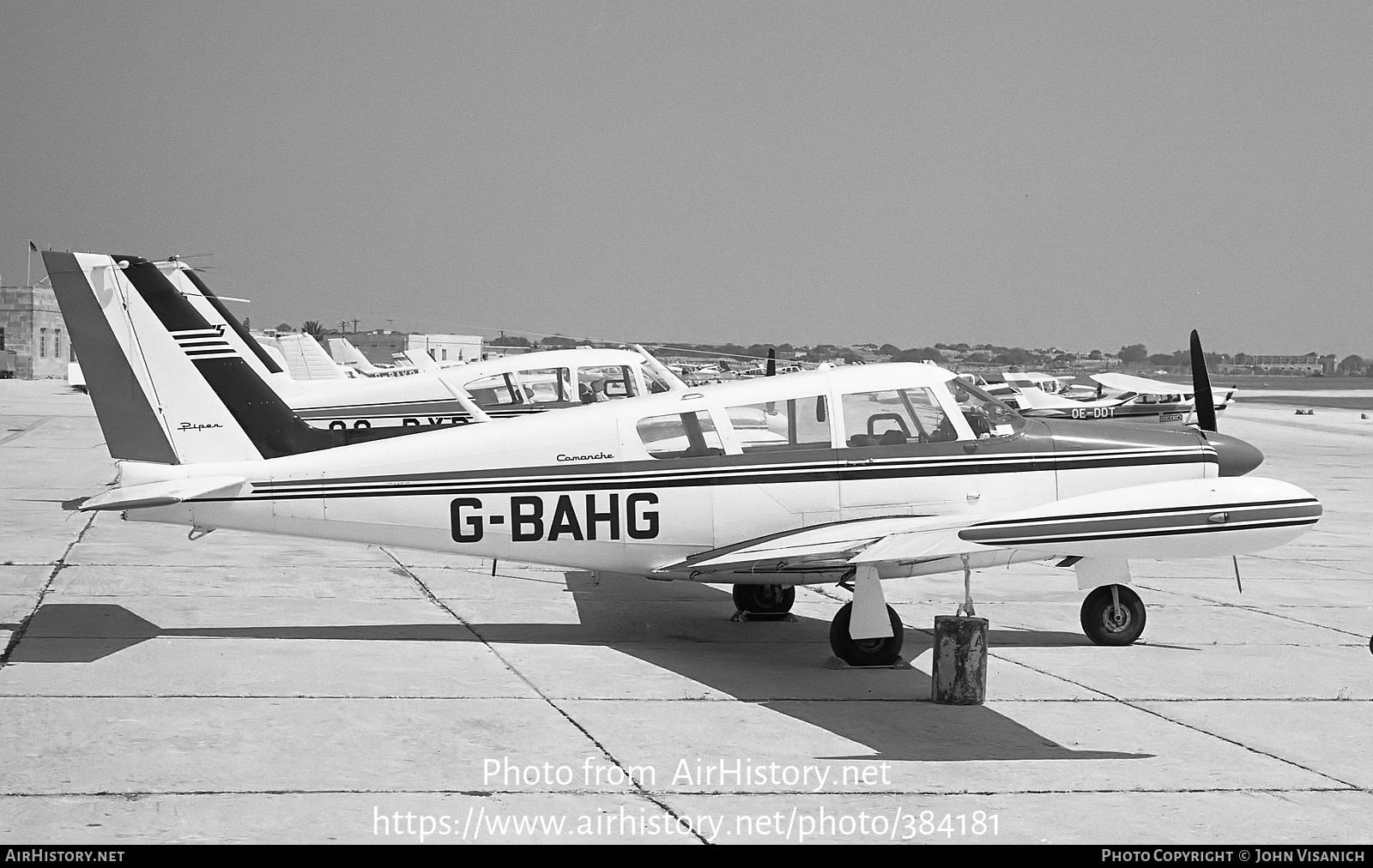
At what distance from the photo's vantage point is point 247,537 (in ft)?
52.1

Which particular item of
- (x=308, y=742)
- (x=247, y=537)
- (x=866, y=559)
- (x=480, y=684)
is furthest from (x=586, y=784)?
(x=247, y=537)

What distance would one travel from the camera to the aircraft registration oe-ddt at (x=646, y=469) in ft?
32.1

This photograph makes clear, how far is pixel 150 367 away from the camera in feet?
33.3

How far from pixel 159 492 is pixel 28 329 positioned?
337ft

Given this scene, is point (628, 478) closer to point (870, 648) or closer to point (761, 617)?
point (870, 648)

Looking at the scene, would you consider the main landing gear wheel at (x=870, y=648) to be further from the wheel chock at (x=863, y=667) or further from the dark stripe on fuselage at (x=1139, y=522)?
the dark stripe on fuselage at (x=1139, y=522)

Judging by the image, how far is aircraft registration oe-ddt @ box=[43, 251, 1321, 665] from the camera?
32.1 ft

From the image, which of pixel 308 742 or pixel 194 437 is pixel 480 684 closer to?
pixel 308 742

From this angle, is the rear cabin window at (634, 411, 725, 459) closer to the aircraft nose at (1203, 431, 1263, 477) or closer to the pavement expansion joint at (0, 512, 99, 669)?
the aircraft nose at (1203, 431, 1263, 477)

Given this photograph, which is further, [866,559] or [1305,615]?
[1305,615]

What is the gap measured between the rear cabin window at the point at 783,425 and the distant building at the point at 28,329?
326 feet

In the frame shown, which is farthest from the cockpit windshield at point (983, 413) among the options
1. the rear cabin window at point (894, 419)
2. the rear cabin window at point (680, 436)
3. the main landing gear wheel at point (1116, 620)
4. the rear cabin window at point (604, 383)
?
the rear cabin window at point (604, 383)

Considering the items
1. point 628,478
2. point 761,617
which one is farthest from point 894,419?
point 761,617

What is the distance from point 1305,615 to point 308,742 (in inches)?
363
